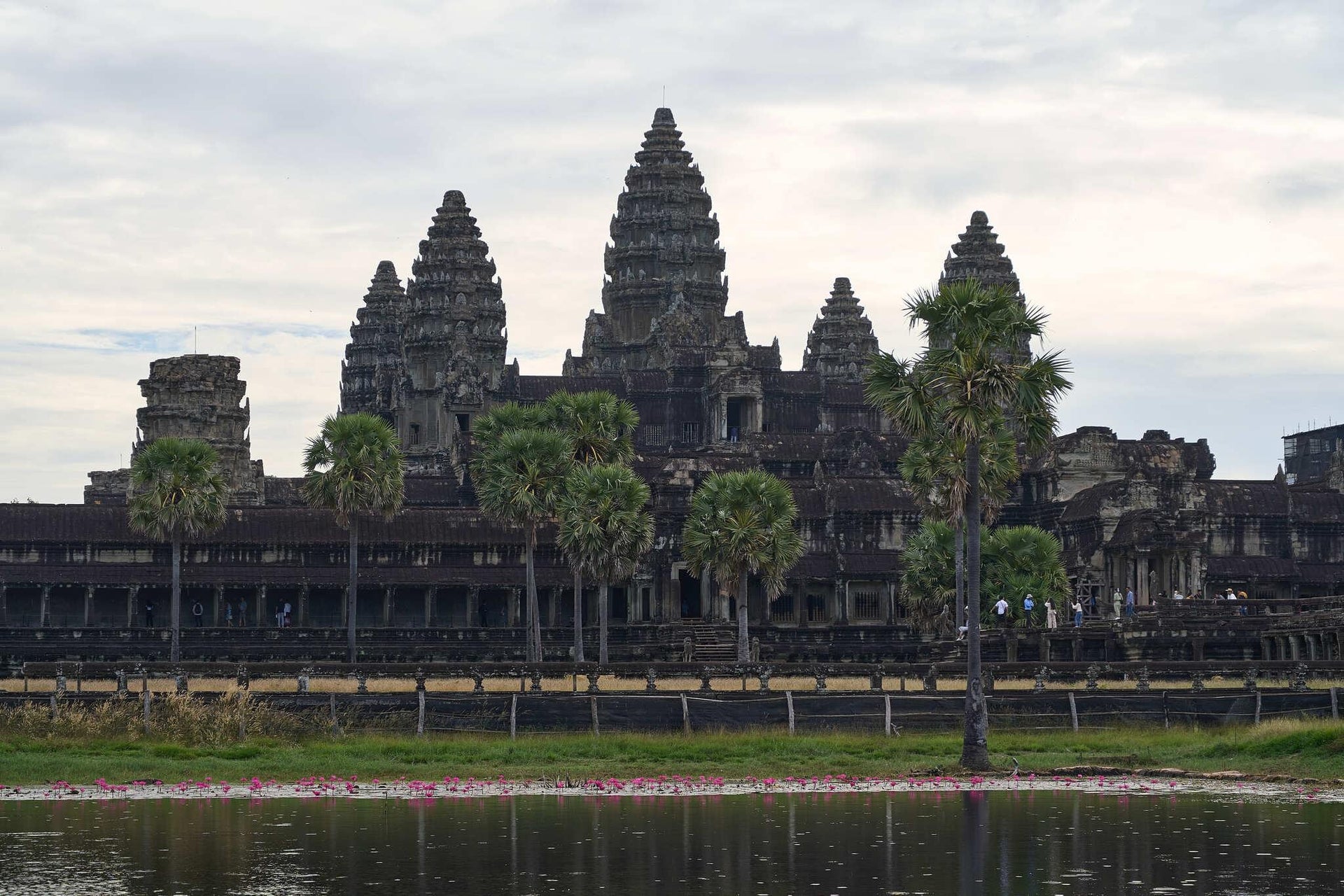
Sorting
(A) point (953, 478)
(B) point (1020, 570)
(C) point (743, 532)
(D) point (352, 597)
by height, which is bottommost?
(D) point (352, 597)

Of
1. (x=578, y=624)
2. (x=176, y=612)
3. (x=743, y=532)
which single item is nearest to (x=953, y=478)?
(x=743, y=532)

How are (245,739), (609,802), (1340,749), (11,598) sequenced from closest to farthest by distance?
(609,802), (1340,749), (245,739), (11,598)

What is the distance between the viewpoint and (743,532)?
7800cm

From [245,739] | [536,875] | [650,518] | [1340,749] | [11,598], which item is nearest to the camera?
[536,875]

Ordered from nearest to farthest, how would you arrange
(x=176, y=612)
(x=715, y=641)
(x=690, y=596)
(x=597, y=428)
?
(x=176, y=612), (x=597, y=428), (x=715, y=641), (x=690, y=596)

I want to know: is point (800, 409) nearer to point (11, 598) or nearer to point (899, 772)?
point (11, 598)

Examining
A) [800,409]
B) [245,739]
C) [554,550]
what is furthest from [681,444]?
[245,739]

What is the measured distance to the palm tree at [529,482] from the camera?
79.5 m

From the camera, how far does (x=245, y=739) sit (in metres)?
50.0

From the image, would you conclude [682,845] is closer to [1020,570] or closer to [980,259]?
[1020,570]

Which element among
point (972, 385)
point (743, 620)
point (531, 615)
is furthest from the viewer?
point (531, 615)

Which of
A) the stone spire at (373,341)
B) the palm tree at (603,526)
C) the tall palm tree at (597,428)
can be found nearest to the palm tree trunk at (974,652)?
the palm tree at (603,526)

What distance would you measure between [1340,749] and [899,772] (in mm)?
9406

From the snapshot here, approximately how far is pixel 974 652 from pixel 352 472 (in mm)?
38919
